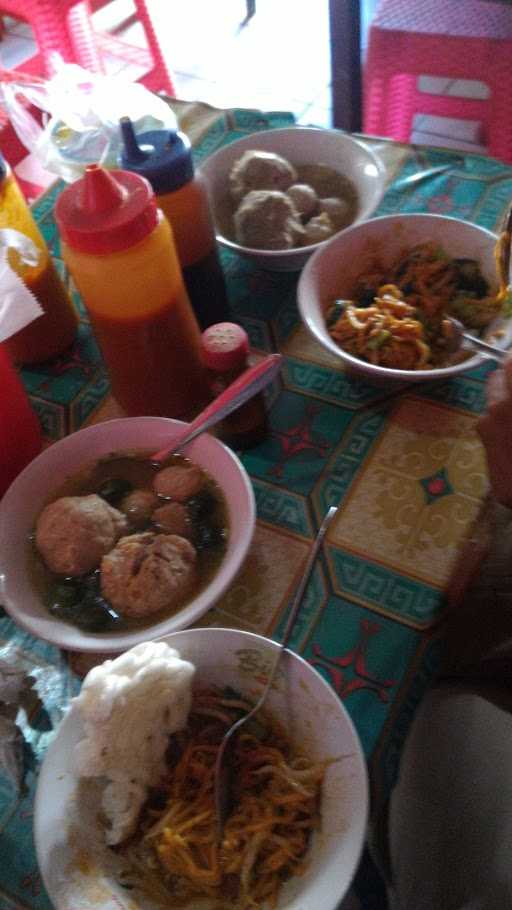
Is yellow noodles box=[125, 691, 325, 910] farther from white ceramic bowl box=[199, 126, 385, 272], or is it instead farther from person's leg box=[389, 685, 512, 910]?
white ceramic bowl box=[199, 126, 385, 272]

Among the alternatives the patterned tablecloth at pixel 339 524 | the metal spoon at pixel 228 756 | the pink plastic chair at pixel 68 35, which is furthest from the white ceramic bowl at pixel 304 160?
the pink plastic chair at pixel 68 35

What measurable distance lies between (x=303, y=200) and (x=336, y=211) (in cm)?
5

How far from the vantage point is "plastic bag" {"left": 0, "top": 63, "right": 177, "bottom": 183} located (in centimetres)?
98

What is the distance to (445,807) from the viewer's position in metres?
0.58

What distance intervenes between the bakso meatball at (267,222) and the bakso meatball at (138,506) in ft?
1.34

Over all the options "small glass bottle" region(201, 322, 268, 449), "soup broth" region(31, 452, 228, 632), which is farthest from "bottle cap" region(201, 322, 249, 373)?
"soup broth" region(31, 452, 228, 632)

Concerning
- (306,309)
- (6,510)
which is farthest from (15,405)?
(306,309)

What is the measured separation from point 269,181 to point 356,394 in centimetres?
39

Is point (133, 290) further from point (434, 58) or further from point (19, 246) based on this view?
point (434, 58)

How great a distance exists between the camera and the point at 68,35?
6.99 ft

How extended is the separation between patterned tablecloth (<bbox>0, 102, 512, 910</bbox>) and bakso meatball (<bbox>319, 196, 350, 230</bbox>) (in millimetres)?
109

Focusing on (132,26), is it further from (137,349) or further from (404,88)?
(137,349)

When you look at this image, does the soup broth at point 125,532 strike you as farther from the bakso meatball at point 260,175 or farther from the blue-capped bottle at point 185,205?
the bakso meatball at point 260,175

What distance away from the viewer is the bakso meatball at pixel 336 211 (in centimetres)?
102
